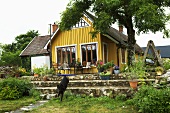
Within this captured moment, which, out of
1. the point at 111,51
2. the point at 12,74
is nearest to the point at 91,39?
the point at 111,51

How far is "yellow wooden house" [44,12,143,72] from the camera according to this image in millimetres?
18719

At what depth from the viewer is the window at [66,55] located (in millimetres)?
19656

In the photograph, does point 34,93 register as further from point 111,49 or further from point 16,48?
point 16,48

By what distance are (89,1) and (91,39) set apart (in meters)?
3.12

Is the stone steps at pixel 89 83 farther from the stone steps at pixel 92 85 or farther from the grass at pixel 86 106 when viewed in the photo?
the grass at pixel 86 106

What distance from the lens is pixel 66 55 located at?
19984mm

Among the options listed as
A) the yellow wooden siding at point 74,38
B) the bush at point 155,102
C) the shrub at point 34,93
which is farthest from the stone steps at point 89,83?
the yellow wooden siding at point 74,38

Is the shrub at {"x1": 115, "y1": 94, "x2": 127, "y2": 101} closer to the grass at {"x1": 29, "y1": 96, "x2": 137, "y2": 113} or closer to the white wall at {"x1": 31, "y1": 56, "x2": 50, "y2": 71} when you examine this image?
the grass at {"x1": 29, "y1": 96, "x2": 137, "y2": 113}

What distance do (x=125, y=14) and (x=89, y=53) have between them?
441 cm

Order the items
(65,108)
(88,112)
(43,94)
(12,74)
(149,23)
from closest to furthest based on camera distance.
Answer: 1. (88,112)
2. (65,108)
3. (43,94)
4. (149,23)
5. (12,74)

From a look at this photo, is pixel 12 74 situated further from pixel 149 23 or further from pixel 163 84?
pixel 163 84

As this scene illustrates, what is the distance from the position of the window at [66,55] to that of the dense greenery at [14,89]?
8.09 metres

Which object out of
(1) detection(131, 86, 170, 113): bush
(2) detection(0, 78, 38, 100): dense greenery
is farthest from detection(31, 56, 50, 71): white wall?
(1) detection(131, 86, 170, 113): bush

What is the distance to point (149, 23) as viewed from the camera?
13766 mm
